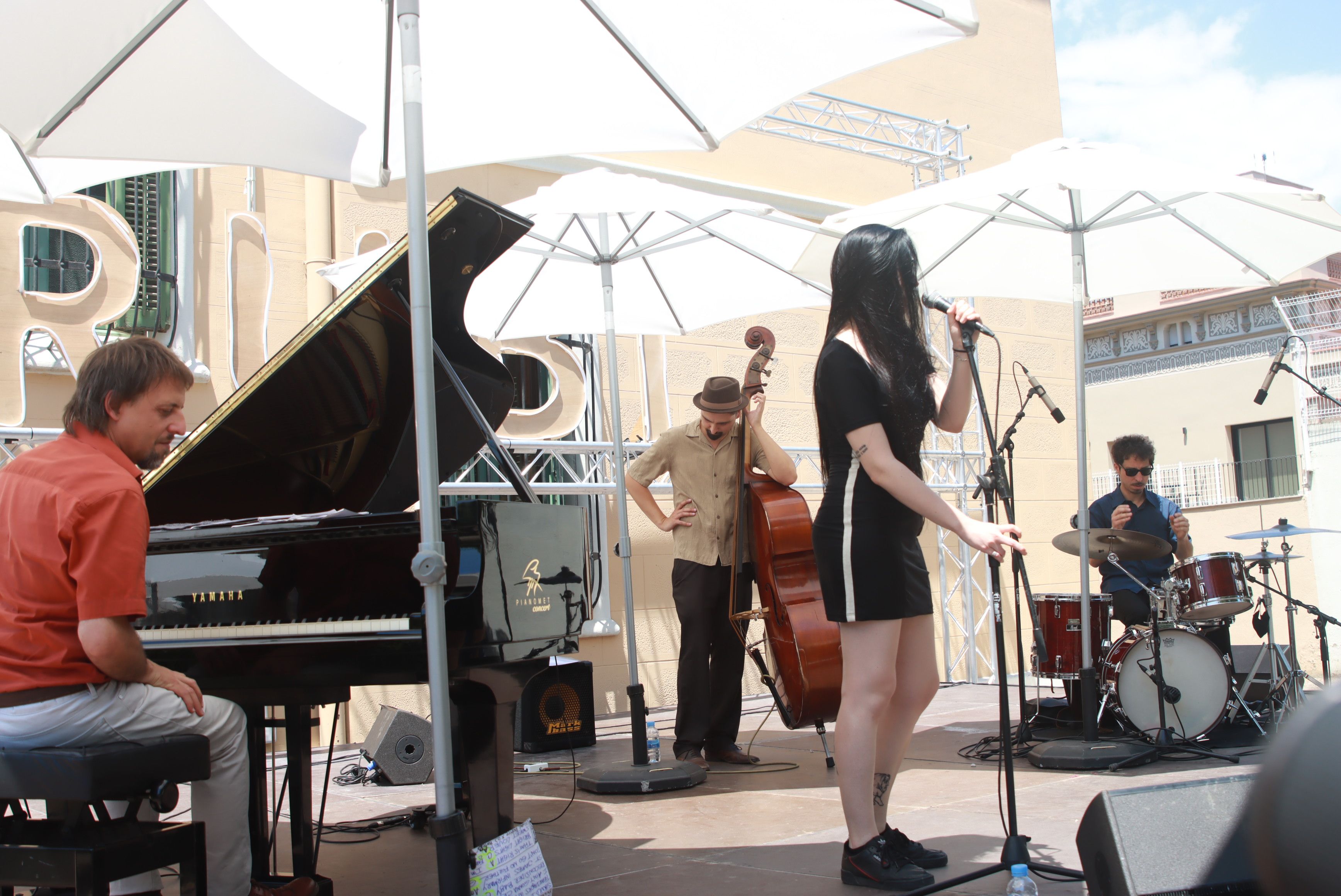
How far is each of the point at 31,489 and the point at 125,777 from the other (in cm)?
64

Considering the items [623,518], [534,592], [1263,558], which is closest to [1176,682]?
[1263,558]

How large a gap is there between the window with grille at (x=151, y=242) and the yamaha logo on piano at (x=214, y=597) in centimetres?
346

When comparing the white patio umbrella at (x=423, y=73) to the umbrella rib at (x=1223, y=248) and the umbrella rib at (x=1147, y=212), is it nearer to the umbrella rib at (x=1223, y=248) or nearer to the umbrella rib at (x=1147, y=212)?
the umbrella rib at (x=1147, y=212)

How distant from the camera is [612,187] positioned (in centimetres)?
415

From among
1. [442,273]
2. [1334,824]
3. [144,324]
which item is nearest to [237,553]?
[442,273]

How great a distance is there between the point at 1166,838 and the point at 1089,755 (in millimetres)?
2694

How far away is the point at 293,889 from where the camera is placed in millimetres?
2617

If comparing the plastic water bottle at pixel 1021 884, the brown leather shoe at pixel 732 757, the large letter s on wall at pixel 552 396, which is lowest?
the brown leather shoe at pixel 732 757

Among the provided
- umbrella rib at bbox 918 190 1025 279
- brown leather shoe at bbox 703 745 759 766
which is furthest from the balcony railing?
brown leather shoe at bbox 703 745 759 766

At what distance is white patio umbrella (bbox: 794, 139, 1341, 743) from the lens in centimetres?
395

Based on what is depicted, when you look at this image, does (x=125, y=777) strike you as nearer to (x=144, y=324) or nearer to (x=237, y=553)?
(x=237, y=553)

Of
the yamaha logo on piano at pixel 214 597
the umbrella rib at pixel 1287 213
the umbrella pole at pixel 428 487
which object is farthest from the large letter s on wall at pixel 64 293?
the umbrella rib at pixel 1287 213

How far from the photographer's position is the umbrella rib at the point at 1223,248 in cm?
471

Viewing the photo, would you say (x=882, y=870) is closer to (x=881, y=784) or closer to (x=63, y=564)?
(x=881, y=784)
